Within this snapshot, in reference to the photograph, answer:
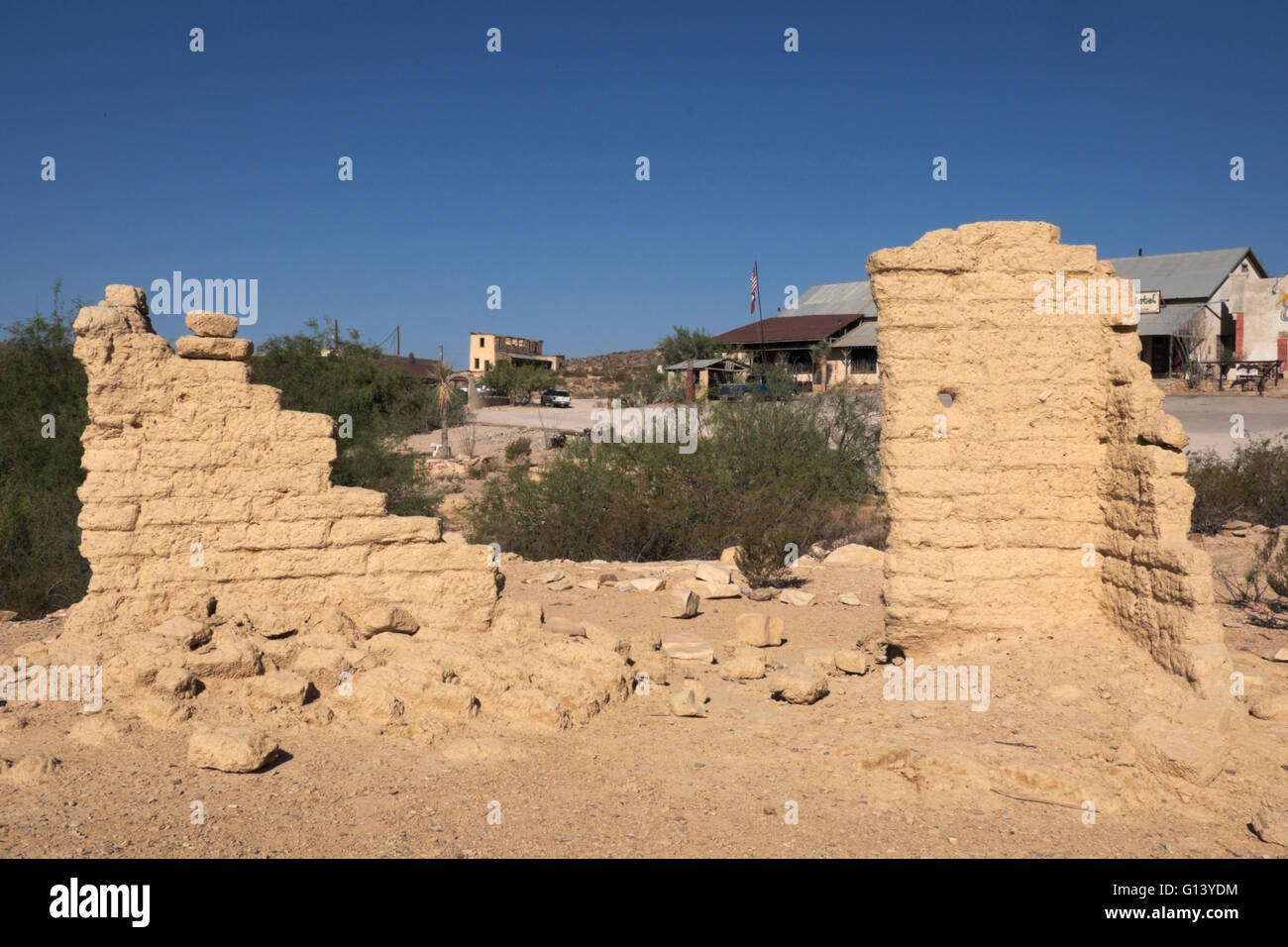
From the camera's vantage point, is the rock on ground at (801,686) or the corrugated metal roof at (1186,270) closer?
the rock on ground at (801,686)

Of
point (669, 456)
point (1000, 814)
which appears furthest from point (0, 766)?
point (669, 456)

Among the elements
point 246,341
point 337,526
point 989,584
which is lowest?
point 989,584

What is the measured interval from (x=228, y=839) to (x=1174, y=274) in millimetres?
36993

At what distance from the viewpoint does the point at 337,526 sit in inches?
229

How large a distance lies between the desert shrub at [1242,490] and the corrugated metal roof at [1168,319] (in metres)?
→ 17.0

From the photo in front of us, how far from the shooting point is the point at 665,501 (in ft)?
39.7

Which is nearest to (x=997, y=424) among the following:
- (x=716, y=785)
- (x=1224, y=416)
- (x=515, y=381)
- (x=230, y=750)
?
(x=716, y=785)

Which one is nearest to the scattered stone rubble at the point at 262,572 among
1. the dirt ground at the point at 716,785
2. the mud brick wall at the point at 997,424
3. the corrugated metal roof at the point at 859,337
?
the dirt ground at the point at 716,785

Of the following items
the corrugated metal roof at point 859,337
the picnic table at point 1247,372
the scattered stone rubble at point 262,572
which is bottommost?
the scattered stone rubble at point 262,572

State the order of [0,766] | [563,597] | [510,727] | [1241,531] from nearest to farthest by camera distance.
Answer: [0,766] → [510,727] → [563,597] → [1241,531]

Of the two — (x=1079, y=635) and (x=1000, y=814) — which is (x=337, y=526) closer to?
(x=1000, y=814)

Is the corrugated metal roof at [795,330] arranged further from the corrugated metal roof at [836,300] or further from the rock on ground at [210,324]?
the rock on ground at [210,324]

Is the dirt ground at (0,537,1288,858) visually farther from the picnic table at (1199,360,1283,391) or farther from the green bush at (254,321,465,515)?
the picnic table at (1199,360,1283,391)

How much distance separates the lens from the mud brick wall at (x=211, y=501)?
550 cm
